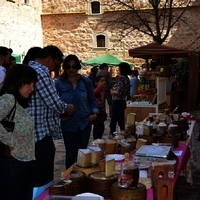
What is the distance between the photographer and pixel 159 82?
6.97 metres

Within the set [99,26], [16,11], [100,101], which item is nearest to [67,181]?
[100,101]

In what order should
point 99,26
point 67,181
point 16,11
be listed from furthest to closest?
point 99,26 < point 16,11 < point 67,181

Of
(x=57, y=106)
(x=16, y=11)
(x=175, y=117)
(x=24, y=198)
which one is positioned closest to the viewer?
(x=24, y=198)

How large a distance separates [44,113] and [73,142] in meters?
1.13

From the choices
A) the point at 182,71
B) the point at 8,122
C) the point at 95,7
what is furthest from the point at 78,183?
the point at 95,7

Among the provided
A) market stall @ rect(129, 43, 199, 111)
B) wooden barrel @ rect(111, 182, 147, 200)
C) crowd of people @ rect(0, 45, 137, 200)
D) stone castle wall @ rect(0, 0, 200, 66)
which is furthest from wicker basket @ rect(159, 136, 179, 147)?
stone castle wall @ rect(0, 0, 200, 66)

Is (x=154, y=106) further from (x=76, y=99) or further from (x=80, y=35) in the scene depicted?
(x=80, y=35)

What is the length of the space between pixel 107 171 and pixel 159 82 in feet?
15.3

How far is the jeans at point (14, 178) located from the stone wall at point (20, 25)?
57.5ft

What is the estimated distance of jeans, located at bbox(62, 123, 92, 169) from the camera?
13.5 ft

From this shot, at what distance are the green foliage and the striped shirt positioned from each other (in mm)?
10004

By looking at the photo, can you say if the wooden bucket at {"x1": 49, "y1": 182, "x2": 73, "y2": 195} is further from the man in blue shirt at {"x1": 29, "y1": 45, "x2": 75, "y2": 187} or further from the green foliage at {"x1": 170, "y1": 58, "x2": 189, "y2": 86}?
the green foliage at {"x1": 170, "y1": 58, "x2": 189, "y2": 86}

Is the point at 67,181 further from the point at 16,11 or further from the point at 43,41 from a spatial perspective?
the point at 43,41

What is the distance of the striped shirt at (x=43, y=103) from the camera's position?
3002mm
